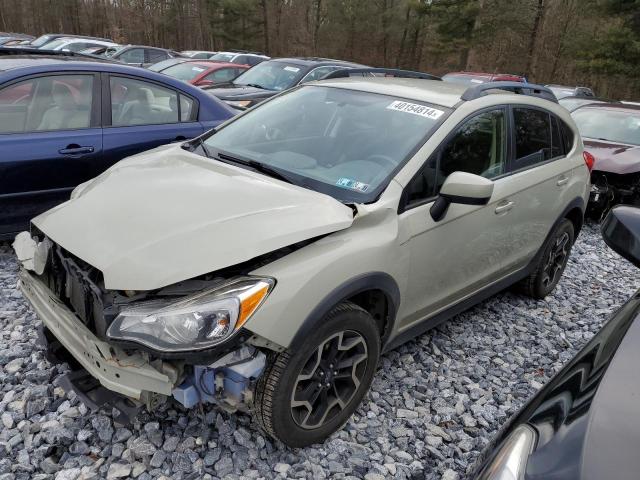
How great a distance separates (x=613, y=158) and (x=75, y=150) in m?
6.30

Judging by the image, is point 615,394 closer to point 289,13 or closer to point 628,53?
point 628,53

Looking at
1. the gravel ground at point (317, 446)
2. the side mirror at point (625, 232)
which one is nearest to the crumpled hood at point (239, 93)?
the gravel ground at point (317, 446)

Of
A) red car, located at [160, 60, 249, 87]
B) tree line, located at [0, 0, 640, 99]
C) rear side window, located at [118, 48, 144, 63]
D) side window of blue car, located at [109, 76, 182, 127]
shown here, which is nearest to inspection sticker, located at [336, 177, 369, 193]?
side window of blue car, located at [109, 76, 182, 127]

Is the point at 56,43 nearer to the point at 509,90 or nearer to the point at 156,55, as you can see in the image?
the point at 156,55

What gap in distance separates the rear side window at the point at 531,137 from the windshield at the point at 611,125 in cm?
442

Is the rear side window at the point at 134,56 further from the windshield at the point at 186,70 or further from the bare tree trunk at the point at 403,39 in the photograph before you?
the bare tree trunk at the point at 403,39

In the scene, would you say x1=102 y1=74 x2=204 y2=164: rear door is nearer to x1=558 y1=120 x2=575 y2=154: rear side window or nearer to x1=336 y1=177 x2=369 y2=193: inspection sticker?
x1=336 y1=177 x2=369 y2=193: inspection sticker

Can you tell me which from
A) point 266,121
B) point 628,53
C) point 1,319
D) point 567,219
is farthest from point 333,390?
point 628,53

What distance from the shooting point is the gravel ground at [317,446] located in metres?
2.38

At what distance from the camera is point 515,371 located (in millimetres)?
3447

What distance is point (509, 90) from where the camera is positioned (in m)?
3.82

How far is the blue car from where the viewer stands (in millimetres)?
3879

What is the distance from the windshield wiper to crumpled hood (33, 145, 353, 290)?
8cm

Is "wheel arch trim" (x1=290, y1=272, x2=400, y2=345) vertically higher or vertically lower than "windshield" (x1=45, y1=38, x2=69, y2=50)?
higher
